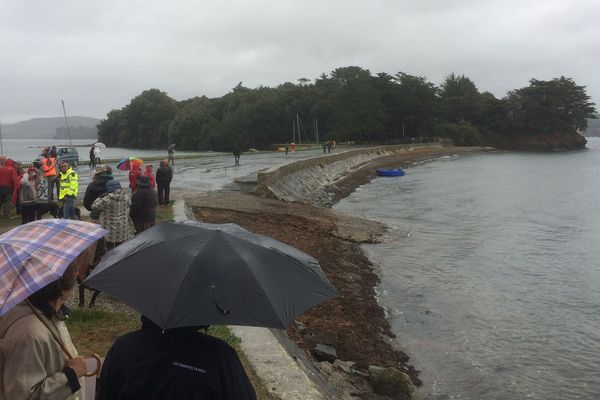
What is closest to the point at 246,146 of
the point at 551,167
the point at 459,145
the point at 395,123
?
the point at 395,123

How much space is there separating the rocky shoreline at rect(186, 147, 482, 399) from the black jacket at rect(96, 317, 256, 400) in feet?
16.0

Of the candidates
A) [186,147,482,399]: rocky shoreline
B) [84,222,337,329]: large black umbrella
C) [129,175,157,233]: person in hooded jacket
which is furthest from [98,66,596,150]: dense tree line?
[84,222,337,329]: large black umbrella

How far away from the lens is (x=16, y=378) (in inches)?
93.7

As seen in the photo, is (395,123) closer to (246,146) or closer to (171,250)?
(246,146)

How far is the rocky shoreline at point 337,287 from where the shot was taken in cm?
817

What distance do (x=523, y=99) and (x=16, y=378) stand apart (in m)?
120

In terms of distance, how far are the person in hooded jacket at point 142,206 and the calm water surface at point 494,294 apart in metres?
5.52

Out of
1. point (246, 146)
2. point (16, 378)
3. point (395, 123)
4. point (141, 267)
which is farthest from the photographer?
point (246, 146)

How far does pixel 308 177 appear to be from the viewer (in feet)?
115

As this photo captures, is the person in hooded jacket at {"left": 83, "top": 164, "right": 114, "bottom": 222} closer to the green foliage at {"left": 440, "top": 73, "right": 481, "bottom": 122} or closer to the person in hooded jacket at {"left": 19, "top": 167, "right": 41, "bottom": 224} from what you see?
the person in hooded jacket at {"left": 19, "top": 167, "right": 41, "bottom": 224}

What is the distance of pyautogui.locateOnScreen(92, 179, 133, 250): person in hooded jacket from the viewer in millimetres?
8078

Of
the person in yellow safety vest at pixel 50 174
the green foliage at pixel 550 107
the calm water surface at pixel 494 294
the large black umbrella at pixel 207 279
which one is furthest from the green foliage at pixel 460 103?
the large black umbrella at pixel 207 279

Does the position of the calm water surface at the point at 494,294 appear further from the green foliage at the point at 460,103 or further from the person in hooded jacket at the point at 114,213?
the green foliage at the point at 460,103

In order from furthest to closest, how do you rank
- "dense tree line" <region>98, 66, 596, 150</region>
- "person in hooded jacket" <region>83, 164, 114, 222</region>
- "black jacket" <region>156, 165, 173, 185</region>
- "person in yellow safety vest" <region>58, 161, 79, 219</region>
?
1. "dense tree line" <region>98, 66, 596, 150</region>
2. "black jacket" <region>156, 165, 173, 185</region>
3. "person in yellow safety vest" <region>58, 161, 79, 219</region>
4. "person in hooded jacket" <region>83, 164, 114, 222</region>
